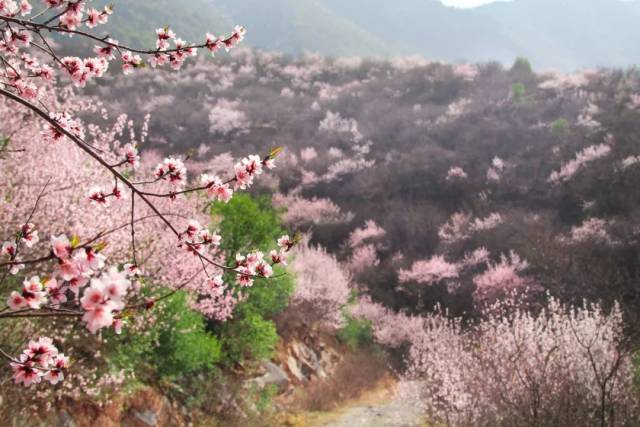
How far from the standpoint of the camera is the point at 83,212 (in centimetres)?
520

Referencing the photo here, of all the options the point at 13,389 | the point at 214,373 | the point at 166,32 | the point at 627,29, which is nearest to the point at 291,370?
the point at 214,373

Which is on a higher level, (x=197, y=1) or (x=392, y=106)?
(x=197, y=1)

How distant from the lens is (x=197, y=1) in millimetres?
70375

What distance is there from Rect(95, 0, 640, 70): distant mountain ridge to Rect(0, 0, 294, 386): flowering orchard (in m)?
50.6

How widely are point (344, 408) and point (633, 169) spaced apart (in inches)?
398

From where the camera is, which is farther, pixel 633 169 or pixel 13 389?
pixel 633 169

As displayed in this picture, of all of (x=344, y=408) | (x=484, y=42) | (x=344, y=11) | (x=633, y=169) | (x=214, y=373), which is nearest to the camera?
(x=214, y=373)

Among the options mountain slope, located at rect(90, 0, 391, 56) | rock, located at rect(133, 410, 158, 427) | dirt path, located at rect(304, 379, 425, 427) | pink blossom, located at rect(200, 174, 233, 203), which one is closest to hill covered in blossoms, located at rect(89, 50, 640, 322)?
dirt path, located at rect(304, 379, 425, 427)

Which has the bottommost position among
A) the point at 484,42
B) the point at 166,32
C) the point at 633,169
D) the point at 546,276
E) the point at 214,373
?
the point at 214,373

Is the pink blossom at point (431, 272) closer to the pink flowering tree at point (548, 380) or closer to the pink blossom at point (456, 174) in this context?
the pink blossom at point (456, 174)

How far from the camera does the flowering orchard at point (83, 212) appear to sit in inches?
59.7

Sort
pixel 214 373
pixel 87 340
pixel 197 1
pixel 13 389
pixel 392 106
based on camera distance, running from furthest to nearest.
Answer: pixel 197 1 < pixel 392 106 < pixel 214 373 < pixel 87 340 < pixel 13 389

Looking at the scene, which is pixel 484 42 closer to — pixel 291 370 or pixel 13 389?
pixel 291 370

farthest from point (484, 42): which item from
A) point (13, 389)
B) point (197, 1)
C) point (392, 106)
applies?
point (13, 389)
